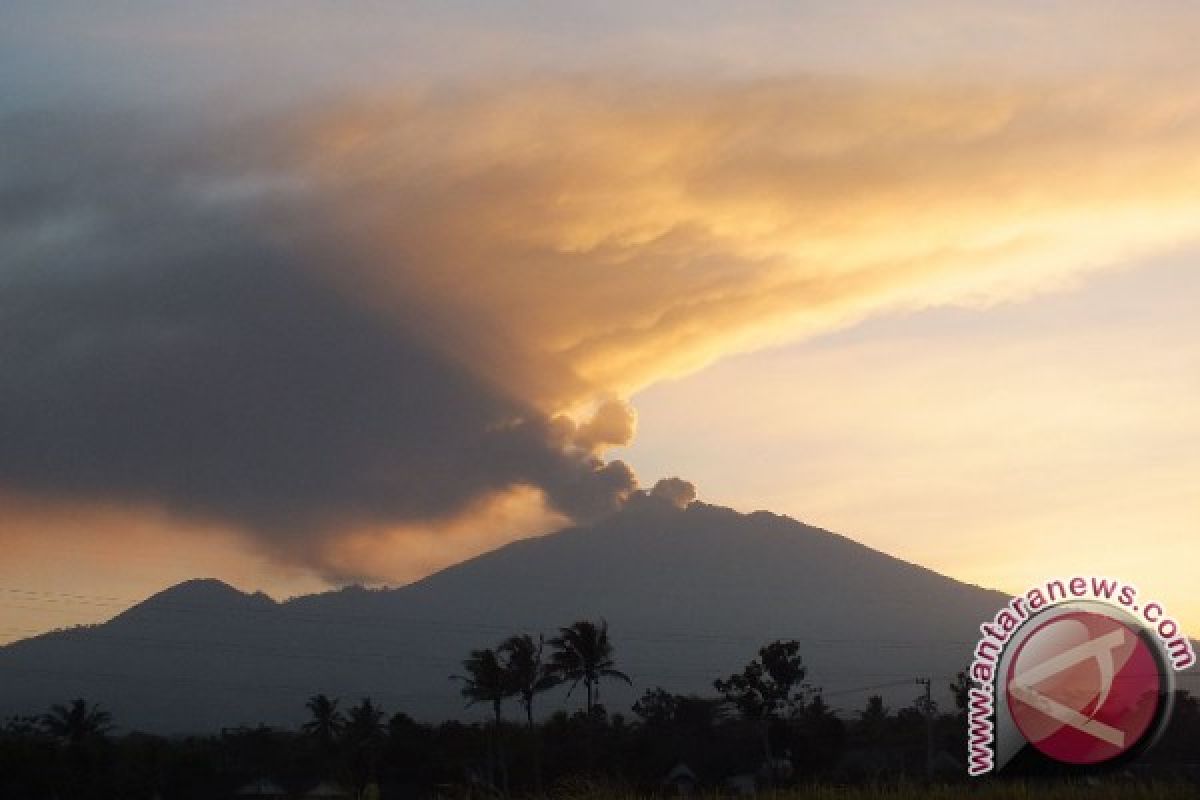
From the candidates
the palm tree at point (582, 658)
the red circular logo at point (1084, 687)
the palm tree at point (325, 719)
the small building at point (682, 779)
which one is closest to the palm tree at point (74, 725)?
the palm tree at point (325, 719)

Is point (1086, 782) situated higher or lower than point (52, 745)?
lower

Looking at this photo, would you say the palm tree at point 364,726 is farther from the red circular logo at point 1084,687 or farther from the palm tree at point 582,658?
the red circular logo at point 1084,687

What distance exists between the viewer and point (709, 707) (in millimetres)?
141625

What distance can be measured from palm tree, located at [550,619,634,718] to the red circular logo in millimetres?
135840

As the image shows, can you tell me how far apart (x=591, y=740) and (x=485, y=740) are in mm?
13243

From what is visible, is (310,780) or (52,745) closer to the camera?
(52,745)

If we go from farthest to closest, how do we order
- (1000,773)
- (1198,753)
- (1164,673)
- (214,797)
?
(214,797) < (1198,753) < (1000,773) < (1164,673)

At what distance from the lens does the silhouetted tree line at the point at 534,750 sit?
10975 cm

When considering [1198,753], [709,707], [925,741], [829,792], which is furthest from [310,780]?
[829,792]

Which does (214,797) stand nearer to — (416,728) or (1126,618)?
(416,728)

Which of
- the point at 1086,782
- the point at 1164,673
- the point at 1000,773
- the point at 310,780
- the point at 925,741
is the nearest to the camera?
the point at 1164,673

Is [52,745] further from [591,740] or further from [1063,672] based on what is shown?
[1063,672]

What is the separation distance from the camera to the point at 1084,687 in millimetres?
38125

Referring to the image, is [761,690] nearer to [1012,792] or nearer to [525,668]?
[525,668]
